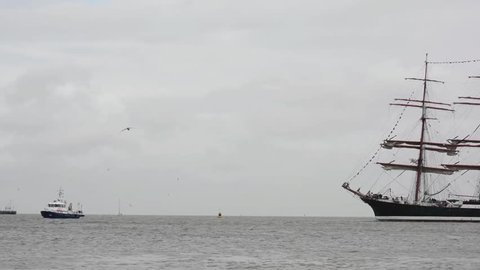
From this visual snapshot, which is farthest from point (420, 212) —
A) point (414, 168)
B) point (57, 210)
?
point (57, 210)

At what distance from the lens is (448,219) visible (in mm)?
163625

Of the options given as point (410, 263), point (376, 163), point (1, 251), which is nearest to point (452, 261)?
point (410, 263)

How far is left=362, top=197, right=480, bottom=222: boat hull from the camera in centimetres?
16200

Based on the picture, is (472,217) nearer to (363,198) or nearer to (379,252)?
(363,198)

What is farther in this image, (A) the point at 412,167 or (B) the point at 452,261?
(A) the point at 412,167

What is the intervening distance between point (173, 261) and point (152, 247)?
17.8 m

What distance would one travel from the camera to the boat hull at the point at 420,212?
16200cm

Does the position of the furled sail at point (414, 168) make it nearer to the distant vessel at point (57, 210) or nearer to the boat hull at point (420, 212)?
the boat hull at point (420, 212)

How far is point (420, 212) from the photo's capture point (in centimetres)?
16388

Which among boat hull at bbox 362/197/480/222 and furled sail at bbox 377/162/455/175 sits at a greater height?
furled sail at bbox 377/162/455/175

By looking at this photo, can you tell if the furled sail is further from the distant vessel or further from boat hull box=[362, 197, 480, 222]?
the distant vessel

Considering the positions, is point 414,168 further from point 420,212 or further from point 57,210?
point 57,210

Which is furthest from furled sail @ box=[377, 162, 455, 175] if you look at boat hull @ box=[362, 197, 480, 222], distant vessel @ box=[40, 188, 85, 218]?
distant vessel @ box=[40, 188, 85, 218]

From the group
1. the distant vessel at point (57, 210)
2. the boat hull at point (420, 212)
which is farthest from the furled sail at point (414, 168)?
the distant vessel at point (57, 210)
